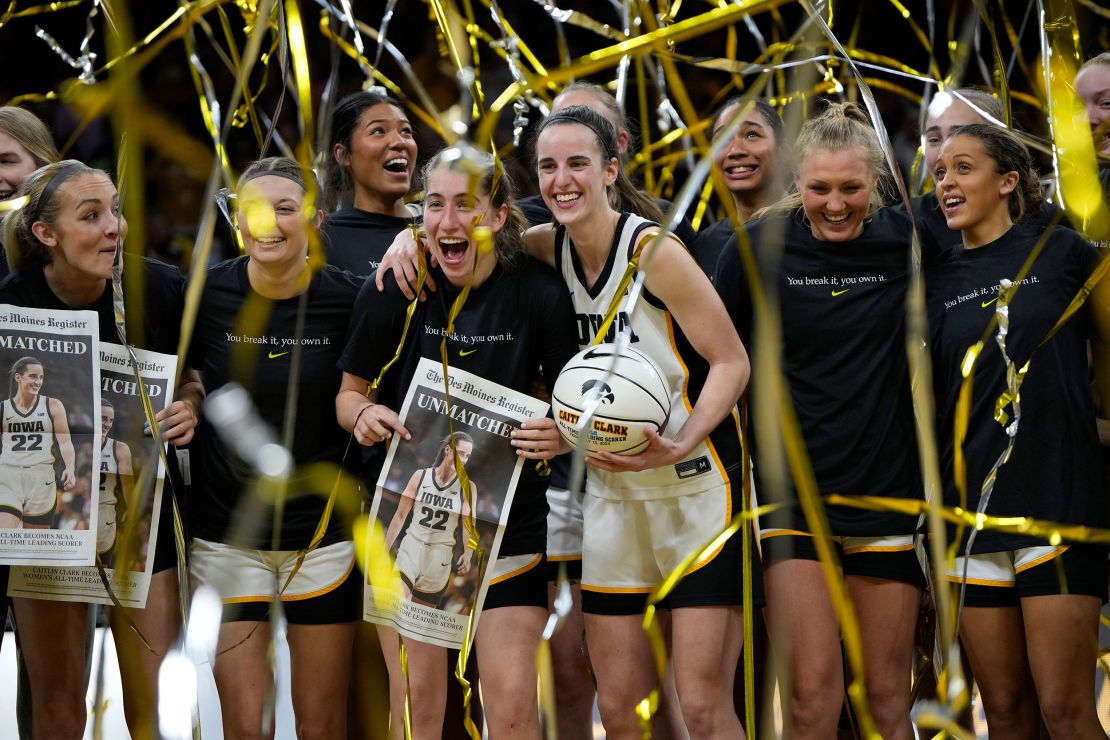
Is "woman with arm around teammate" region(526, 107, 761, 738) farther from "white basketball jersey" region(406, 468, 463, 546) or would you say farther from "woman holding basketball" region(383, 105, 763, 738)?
"white basketball jersey" region(406, 468, 463, 546)

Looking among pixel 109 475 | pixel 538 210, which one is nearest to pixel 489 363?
pixel 538 210

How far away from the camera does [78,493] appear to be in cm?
202

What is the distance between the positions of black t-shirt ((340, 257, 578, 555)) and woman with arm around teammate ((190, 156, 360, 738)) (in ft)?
0.41

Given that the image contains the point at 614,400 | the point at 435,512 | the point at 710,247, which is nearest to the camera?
the point at 614,400

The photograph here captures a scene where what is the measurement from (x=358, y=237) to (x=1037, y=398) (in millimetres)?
1354

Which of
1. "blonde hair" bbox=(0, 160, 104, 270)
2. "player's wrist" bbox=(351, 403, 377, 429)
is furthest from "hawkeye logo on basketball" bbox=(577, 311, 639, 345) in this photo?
"blonde hair" bbox=(0, 160, 104, 270)

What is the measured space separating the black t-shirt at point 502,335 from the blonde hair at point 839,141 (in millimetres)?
429

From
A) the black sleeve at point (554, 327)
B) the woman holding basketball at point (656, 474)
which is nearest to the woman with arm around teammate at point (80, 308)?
the woman holding basketball at point (656, 474)

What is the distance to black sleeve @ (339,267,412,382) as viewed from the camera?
2053mm

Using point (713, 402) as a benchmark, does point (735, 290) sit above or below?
above

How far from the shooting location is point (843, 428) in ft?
6.70

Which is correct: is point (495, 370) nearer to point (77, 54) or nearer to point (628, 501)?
point (628, 501)

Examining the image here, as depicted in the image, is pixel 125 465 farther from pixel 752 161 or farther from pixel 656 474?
pixel 752 161

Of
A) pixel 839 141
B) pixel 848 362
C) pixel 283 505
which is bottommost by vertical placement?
pixel 283 505
